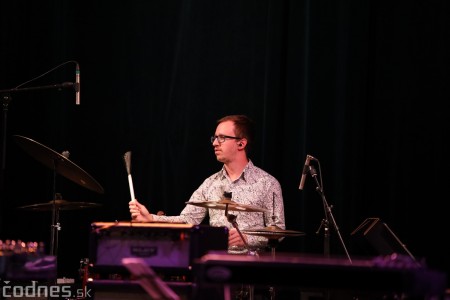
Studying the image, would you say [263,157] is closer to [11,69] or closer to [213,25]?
[213,25]

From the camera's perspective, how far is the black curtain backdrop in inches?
213

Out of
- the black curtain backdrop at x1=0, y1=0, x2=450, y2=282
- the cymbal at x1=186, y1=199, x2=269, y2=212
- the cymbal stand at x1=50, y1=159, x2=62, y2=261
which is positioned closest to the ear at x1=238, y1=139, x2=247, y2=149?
the black curtain backdrop at x1=0, y1=0, x2=450, y2=282

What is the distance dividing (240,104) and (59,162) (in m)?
1.63

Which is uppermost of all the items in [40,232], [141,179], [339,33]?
[339,33]

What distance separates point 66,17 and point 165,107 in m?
1.13

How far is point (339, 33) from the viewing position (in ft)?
18.2

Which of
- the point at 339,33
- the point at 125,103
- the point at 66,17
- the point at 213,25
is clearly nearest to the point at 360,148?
the point at 339,33

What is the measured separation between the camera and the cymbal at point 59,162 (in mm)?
4793

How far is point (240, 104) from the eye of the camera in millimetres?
5848

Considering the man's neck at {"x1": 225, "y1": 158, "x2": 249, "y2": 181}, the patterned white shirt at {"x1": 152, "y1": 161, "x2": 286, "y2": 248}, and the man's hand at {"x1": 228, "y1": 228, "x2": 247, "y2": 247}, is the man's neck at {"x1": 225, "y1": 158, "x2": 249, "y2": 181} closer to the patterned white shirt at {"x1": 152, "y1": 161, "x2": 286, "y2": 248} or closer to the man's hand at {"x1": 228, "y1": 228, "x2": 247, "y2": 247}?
the patterned white shirt at {"x1": 152, "y1": 161, "x2": 286, "y2": 248}

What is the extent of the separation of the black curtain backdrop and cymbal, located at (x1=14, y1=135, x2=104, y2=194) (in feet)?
2.19

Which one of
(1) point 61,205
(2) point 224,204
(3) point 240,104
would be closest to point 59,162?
(1) point 61,205

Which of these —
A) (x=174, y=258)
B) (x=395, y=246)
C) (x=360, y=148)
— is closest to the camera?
(x=174, y=258)

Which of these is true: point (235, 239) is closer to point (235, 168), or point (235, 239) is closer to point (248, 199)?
point (248, 199)
